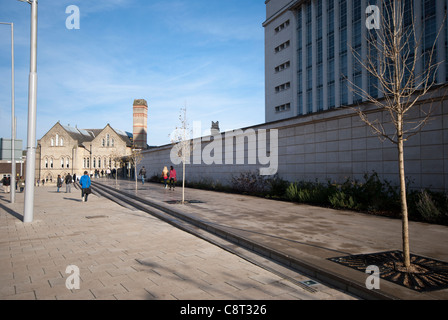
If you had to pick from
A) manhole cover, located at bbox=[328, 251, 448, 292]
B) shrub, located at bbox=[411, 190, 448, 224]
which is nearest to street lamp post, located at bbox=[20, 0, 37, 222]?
manhole cover, located at bbox=[328, 251, 448, 292]

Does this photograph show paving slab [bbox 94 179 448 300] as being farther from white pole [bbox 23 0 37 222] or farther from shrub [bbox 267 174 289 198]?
white pole [bbox 23 0 37 222]

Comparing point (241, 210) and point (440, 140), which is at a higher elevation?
point (440, 140)

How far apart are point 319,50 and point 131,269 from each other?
119 ft

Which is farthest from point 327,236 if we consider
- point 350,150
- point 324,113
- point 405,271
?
point 324,113

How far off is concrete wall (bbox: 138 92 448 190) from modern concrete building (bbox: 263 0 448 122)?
15.8 meters

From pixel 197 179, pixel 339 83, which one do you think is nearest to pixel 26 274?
pixel 197 179

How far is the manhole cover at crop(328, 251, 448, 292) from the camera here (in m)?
4.08

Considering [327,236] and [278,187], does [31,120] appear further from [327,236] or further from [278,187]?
[278,187]

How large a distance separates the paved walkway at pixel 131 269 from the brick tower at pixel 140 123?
4690cm

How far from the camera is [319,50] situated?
117 ft

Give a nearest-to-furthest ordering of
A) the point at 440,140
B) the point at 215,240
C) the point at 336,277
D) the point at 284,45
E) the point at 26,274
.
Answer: the point at 336,277 < the point at 26,274 < the point at 215,240 < the point at 440,140 < the point at 284,45
